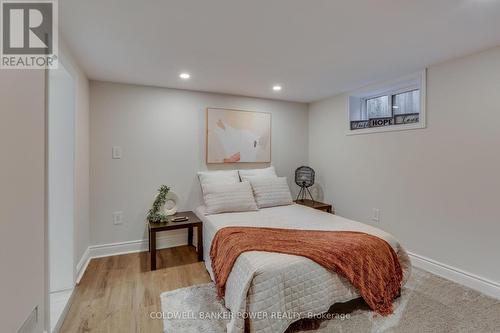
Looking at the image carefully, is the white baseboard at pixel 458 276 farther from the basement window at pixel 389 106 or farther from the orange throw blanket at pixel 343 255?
the basement window at pixel 389 106

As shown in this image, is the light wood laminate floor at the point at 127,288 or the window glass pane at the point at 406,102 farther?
the window glass pane at the point at 406,102

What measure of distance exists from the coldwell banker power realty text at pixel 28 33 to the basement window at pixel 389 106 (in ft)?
10.5

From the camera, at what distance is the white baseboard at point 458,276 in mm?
2152

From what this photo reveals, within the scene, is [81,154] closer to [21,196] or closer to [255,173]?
[21,196]

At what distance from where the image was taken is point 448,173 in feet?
8.00

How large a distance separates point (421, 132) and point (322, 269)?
1.91m

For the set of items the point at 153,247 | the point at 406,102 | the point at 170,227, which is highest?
Result: the point at 406,102

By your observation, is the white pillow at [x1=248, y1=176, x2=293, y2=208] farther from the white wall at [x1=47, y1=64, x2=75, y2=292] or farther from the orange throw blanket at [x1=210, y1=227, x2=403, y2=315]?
the white wall at [x1=47, y1=64, x2=75, y2=292]

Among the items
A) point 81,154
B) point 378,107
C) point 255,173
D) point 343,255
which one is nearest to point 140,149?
point 81,154

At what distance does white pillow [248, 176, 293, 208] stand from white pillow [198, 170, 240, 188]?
0.74ft

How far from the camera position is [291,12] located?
5.33 feet

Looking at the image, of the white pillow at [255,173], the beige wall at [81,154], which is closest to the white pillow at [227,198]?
the white pillow at [255,173]

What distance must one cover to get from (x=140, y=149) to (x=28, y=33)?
5.86 feet

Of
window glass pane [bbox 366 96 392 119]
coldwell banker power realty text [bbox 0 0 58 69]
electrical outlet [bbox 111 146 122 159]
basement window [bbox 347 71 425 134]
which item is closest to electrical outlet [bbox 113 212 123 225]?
electrical outlet [bbox 111 146 122 159]
